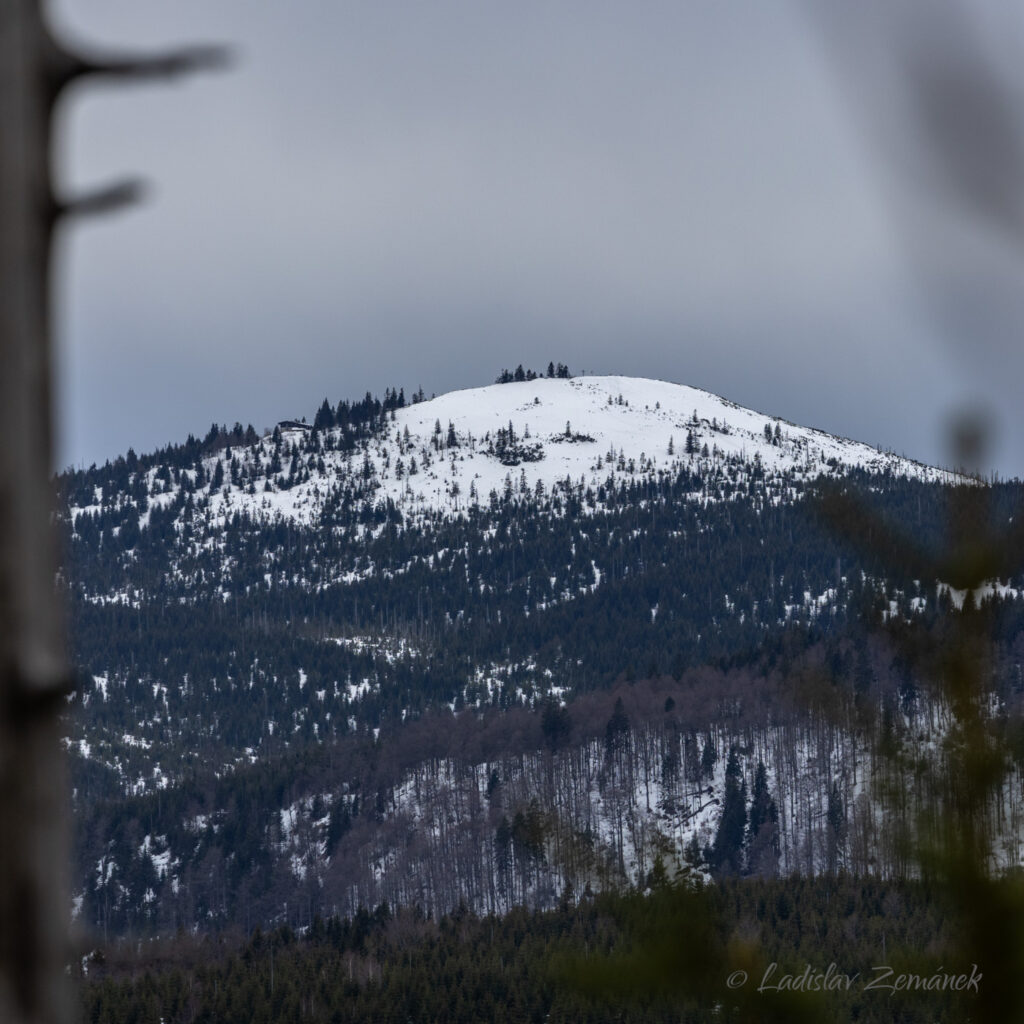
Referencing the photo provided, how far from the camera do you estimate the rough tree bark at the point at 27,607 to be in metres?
1.95

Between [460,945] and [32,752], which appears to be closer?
[32,752]

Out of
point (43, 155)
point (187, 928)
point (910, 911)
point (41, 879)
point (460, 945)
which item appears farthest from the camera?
point (187, 928)

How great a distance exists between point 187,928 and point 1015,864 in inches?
7630

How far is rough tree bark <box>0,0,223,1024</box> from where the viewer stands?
6.39 ft

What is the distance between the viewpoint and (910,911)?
10856 cm

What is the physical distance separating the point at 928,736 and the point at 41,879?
5.33m

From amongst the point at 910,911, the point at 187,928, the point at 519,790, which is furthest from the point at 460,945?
the point at 187,928

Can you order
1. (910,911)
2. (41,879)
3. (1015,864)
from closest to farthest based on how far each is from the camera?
(41,879), (1015,864), (910,911)

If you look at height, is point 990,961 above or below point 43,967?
below

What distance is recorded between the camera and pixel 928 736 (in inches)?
257

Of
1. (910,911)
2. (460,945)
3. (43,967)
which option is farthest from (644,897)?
(460,945)

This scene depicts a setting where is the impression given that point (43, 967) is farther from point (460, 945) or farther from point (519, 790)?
point (519, 790)

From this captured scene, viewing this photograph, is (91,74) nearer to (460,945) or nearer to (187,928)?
(460,945)

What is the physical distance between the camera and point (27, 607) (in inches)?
77.0
